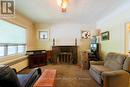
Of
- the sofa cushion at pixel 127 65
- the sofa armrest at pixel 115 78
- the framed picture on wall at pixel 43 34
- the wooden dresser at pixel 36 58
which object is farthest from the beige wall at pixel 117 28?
the framed picture on wall at pixel 43 34

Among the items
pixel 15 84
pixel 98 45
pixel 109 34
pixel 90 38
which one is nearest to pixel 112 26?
pixel 109 34

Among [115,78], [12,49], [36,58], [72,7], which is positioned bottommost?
[115,78]

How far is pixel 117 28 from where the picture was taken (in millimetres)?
4902

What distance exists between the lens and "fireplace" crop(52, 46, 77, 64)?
25.8 feet

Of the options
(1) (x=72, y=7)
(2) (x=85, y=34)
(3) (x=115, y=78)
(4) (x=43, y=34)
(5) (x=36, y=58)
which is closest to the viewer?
(3) (x=115, y=78)

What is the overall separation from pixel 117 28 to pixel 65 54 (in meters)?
3.77

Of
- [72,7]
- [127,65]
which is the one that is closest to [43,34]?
[72,7]

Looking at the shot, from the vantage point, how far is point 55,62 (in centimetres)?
779

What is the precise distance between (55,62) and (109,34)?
140 inches

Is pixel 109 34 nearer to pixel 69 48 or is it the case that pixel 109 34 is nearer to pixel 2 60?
pixel 69 48

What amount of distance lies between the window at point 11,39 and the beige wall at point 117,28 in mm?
3944

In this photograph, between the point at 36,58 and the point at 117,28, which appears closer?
the point at 117,28

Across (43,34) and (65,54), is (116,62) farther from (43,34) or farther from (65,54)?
(43,34)

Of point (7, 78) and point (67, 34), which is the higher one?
point (67, 34)
